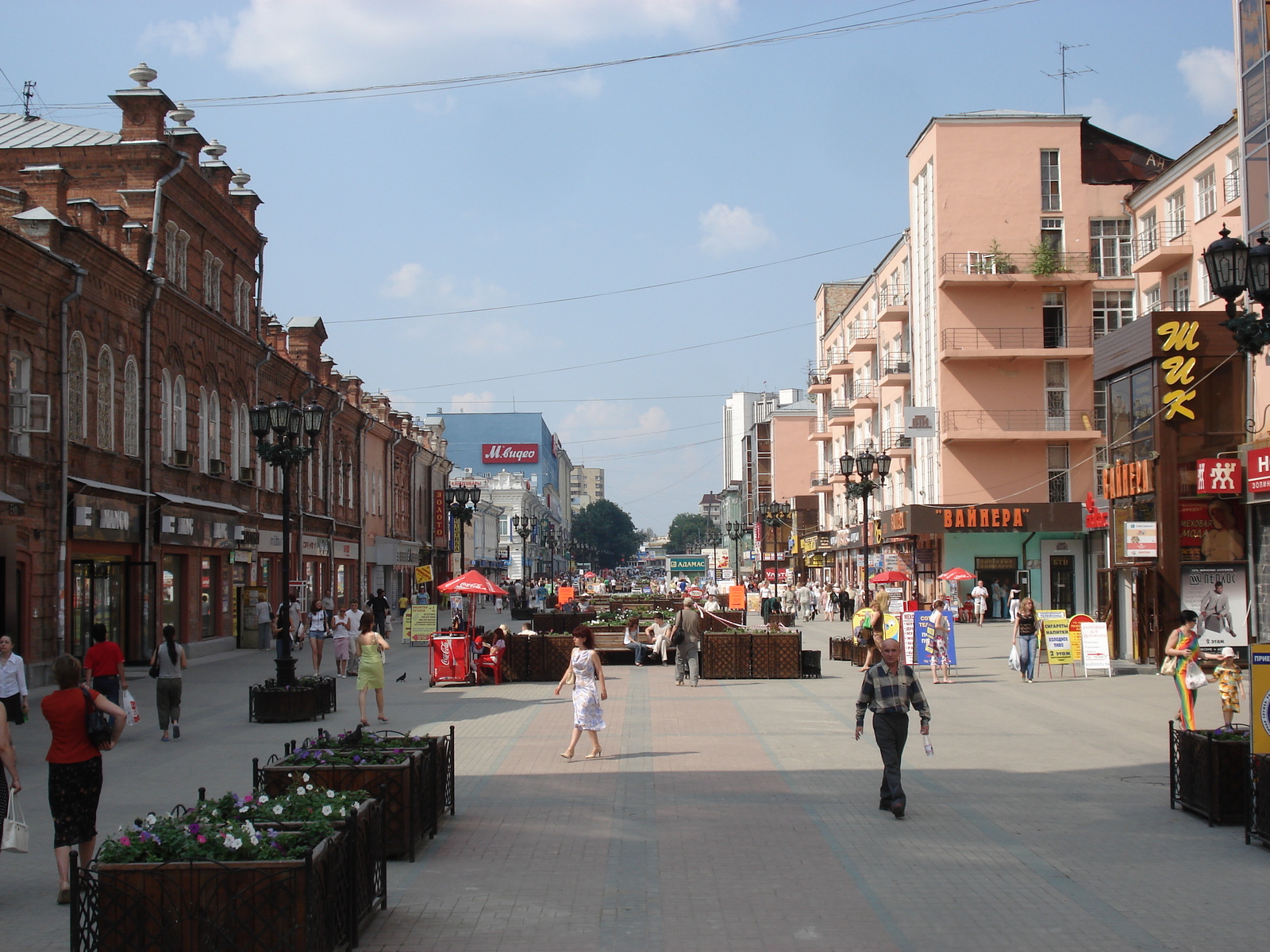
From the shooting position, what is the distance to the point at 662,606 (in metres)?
36.0

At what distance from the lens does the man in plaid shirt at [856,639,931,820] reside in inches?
413

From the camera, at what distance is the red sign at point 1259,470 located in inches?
862

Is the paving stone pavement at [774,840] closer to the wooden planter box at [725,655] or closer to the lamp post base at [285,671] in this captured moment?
the lamp post base at [285,671]

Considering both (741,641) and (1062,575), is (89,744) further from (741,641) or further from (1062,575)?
(1062,575)

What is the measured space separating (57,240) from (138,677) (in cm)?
904

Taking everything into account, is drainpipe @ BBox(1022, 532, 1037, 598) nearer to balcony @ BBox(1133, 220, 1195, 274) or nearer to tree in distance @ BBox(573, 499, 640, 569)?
balcony @ BBox(1133, 220, 1195, 274)

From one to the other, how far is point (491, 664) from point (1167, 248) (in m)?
21.1

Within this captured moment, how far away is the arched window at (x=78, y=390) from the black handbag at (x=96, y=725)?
17220 millimetres

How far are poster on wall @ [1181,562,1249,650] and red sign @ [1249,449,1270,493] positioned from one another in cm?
218

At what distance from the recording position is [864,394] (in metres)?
60.9

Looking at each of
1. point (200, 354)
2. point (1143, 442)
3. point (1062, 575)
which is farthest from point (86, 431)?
point (1062, 575)

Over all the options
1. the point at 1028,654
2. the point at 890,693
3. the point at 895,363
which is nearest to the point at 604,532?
the point at 895,363

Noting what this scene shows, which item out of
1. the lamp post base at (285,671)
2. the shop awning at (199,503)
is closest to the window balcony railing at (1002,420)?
the shop awning at (199,503)

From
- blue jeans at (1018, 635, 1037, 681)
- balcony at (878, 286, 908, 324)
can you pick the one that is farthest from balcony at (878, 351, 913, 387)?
blue jeans at (1018, 635, 1037, 681)
